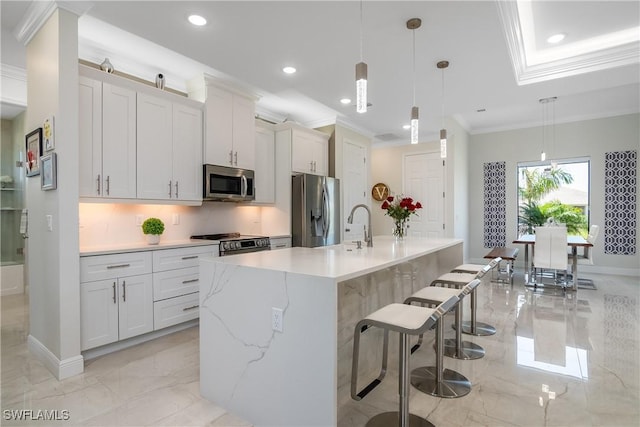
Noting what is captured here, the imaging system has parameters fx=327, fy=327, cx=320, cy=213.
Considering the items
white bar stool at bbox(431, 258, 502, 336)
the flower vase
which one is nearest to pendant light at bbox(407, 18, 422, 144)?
the flower vase

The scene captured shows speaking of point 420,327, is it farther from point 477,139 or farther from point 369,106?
point 477,139

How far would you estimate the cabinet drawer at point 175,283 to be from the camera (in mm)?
3074

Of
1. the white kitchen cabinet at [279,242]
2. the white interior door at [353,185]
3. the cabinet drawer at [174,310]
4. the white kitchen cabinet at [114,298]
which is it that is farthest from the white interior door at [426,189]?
the white kitchen cabinet at [114,298]

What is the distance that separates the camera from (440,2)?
2.38m

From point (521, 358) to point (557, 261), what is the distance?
2916mm

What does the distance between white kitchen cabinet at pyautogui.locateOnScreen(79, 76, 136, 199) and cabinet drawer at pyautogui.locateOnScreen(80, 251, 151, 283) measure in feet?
1.91

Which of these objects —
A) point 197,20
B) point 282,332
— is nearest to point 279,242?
point 197,20

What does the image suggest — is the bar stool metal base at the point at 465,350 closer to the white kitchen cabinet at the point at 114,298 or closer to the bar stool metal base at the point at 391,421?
the bar stool metal base at the point at 391,421

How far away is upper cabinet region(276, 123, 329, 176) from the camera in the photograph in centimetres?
482

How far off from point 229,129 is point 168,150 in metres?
0.84

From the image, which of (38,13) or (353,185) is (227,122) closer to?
(38,13)

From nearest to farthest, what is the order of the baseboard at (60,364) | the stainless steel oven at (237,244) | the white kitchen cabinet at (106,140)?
the baseboard at (60,364) < the white kitchen cabinet at (106,140) < the stainless steel oven at (237,244)

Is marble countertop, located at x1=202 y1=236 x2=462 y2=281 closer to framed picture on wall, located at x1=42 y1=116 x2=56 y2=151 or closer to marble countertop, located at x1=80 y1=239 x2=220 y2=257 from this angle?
marble countertop, located at x1=80 y1=239 x2=220 y2=257

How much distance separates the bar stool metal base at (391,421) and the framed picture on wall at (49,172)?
2.66 metres
